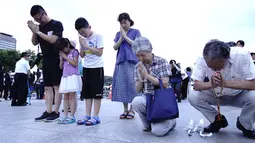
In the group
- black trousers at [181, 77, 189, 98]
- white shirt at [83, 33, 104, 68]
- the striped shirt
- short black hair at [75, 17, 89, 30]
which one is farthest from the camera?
black trousers at [181, 77, 189, 98]

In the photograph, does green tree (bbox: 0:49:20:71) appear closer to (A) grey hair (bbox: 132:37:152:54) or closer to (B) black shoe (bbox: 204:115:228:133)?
(A) grey hair (bbox: 132:37:152:54)

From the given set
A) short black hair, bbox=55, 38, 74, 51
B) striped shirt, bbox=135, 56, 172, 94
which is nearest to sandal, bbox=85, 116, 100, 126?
striped shirt, bbox=135, 56, 172, 94

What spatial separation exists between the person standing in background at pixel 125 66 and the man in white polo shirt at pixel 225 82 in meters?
1.29

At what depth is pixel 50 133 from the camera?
2.57 metres

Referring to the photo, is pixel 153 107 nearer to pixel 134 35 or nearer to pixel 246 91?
pixel 246 91

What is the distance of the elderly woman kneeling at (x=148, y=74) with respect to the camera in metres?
2.51

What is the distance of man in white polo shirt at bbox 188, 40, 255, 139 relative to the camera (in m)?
2.07

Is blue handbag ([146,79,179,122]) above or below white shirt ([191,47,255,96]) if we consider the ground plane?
below

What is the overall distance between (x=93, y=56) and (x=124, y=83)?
0.74m

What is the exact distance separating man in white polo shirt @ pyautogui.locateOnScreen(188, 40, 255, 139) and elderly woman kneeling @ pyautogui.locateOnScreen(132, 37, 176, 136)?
374 millimetres

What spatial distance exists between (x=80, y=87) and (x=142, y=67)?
1.24 m

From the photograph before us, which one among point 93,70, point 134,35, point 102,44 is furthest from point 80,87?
point 134,35

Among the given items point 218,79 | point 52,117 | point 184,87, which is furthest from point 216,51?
point 184,87

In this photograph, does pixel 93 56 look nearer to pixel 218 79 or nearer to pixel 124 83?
pixel 124 83
